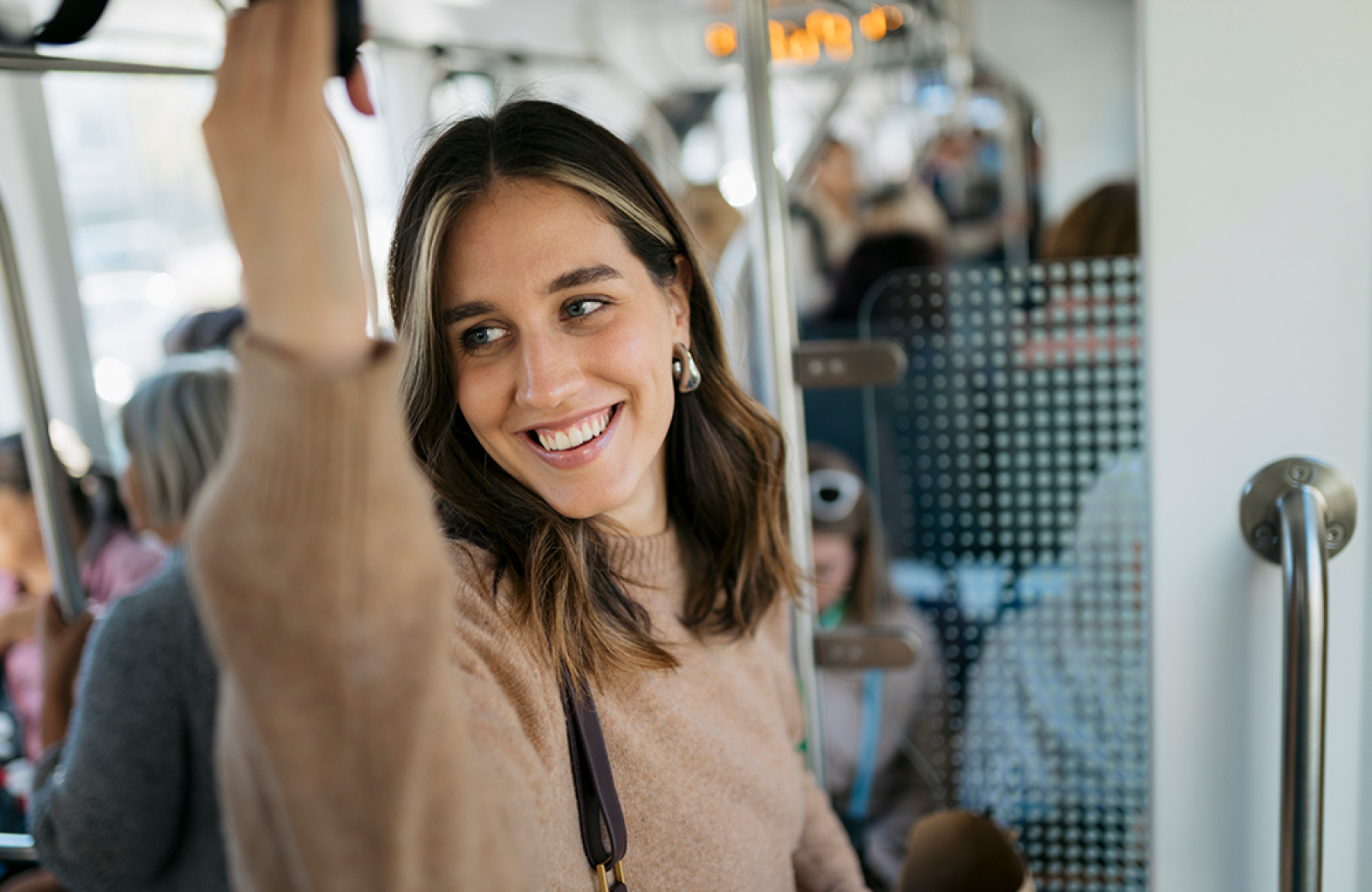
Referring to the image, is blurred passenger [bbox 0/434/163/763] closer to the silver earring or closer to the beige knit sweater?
the silver earring

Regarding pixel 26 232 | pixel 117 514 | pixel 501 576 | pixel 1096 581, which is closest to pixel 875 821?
pixel 1096 581

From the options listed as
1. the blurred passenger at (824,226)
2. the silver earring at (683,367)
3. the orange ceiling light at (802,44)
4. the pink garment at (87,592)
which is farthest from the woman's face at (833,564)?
the orange ceiling light at (802,44)

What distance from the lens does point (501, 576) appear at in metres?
0.74

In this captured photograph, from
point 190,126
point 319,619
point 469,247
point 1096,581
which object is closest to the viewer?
point 319,619

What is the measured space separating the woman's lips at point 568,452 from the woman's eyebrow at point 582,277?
111 mm

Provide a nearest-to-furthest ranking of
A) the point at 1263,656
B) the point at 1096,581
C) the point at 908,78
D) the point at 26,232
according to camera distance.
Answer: the point at 1263,656
the point at 1096,581
the point at 26,232
the point at 908,78

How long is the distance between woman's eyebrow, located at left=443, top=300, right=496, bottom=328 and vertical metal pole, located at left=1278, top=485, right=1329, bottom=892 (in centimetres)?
69

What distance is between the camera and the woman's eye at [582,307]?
0.77m

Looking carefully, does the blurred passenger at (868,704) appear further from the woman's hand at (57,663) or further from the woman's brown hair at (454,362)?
the woman's hand at (57,663)

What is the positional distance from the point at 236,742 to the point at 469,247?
0.40m

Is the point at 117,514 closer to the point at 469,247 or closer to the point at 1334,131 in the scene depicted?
the point at 469,247

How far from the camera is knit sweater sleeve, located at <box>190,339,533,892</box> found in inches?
17.9

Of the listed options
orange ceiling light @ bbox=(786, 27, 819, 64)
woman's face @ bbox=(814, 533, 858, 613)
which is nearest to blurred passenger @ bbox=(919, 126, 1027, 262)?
orange ceiling light @ bbox=(786, 27, 819, 64)

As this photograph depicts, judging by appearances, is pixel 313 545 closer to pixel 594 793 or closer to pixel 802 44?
pixel 594 793
